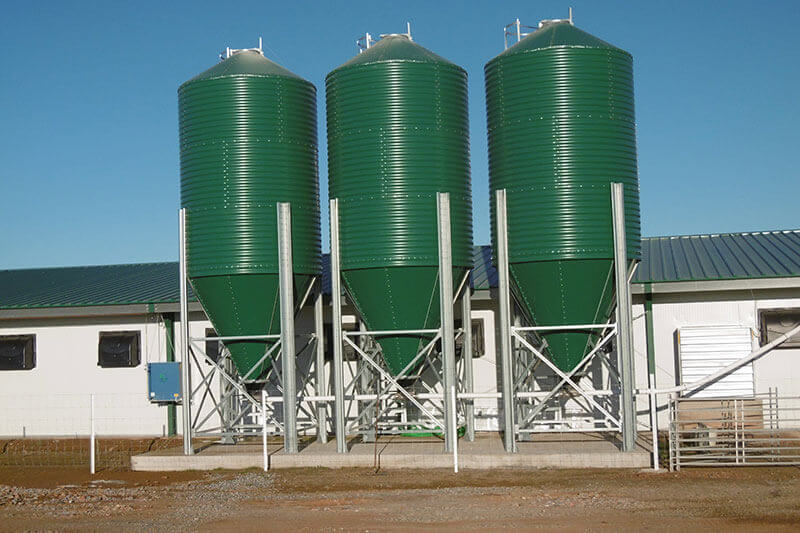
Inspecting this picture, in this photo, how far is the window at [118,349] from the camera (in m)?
25.5

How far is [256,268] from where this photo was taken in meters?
20.5

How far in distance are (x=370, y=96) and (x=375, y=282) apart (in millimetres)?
3694

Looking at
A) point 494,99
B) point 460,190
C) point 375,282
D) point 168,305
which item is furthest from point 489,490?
point 168,305

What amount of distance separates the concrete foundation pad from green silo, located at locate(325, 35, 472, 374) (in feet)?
6.45

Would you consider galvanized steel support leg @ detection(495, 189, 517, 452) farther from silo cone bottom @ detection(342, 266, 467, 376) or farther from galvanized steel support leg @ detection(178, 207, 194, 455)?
galvanized steel support leg @ detection(178, 207, 194, 455)

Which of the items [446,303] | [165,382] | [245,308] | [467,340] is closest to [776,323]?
[467,340]

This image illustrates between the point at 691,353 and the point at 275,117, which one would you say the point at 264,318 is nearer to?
the point at 275,117

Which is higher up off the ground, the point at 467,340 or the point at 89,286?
the point at 89,286

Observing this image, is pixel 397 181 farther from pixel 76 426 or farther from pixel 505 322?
pixel 76 426

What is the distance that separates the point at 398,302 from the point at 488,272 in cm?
567

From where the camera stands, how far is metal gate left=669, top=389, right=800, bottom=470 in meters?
17.5

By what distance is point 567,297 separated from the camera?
63.7ft

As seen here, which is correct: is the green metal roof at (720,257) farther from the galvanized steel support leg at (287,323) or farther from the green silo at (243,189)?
the green silo at (243,189)

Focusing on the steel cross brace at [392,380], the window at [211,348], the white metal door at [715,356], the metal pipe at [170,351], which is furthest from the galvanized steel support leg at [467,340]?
the metal pipe at [170,351]
